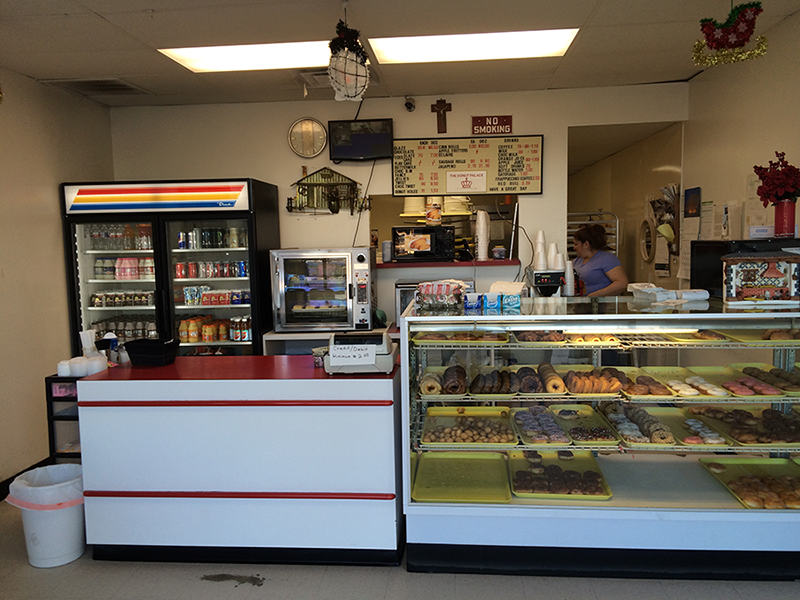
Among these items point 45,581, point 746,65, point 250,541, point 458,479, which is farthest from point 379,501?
point 746,65

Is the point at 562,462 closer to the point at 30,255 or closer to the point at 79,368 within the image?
the point at 79,368

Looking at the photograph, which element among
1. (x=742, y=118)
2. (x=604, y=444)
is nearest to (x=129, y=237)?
(x=604, y=444)

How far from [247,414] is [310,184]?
3150mm

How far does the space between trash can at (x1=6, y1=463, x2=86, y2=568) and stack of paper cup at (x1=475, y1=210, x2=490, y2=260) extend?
3.65m

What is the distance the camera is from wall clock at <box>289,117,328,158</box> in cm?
560

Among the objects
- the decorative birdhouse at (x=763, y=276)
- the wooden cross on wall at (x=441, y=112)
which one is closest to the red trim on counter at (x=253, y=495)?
the decorative birdhouse at (x=763, y=276)

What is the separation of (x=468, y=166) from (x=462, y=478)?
3.28m

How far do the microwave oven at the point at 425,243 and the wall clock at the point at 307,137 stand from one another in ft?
3.74

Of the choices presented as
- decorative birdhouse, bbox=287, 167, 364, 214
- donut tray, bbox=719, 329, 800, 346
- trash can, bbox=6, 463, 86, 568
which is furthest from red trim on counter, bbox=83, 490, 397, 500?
decorative birdhouse, bbox=287, 167, 364, 214

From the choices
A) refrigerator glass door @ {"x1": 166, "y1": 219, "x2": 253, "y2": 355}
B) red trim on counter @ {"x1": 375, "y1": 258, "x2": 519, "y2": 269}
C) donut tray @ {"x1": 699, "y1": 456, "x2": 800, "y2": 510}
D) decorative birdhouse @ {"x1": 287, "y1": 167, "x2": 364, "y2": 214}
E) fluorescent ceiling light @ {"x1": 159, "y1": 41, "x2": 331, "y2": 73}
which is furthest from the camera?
decorative birdhouse @ {"x1": 287, "y1": 167, "x2": 364, "y2": 214}

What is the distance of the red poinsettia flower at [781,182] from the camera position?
116 inches

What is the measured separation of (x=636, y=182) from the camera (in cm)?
720

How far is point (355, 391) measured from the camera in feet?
9.68

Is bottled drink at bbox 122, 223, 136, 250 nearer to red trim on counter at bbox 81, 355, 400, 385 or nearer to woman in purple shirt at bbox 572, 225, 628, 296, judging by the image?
red trim on counter at bbox 81, 355, 400, 385
